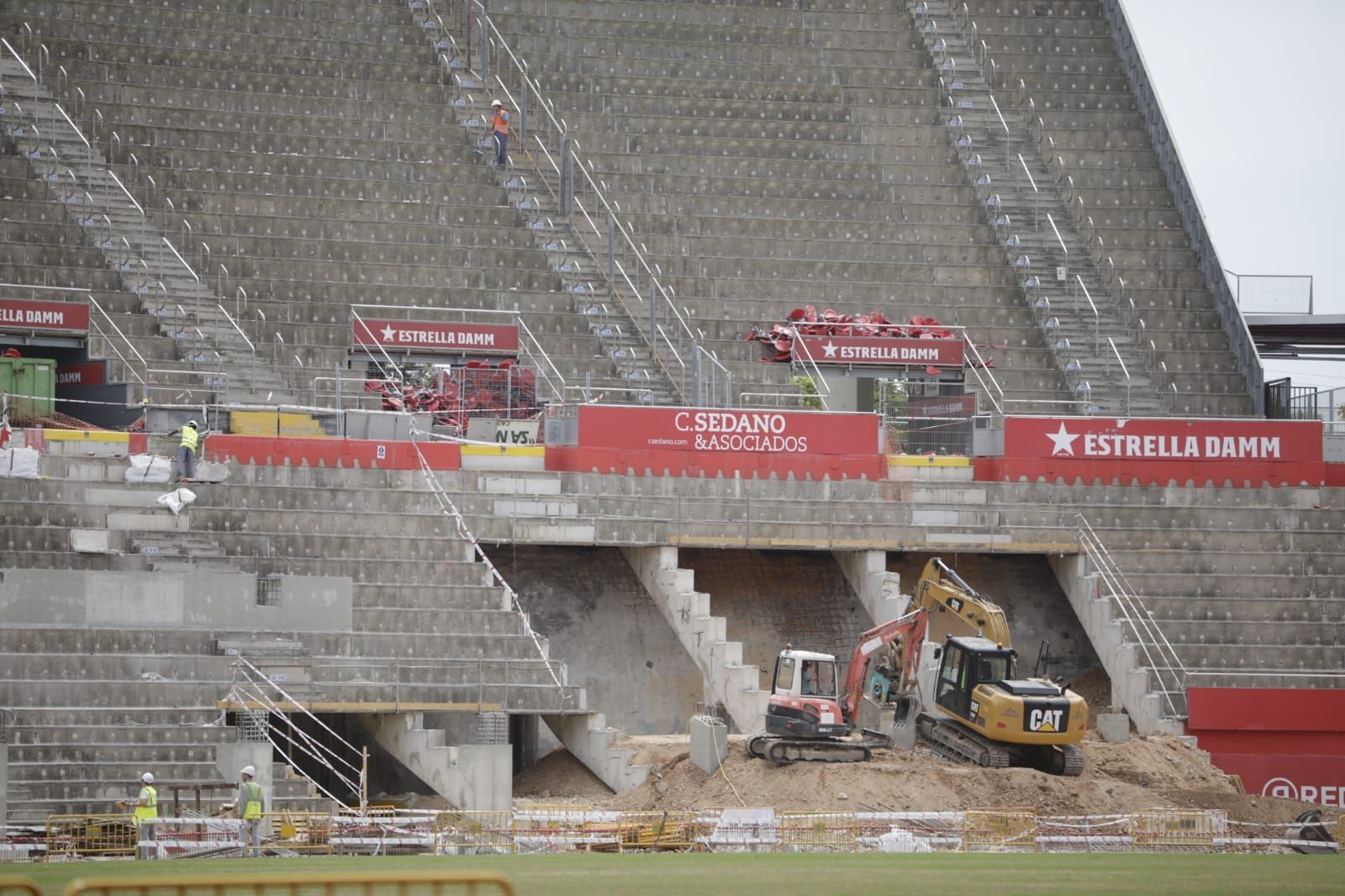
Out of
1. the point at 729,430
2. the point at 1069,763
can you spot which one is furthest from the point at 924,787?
the point at 729,430

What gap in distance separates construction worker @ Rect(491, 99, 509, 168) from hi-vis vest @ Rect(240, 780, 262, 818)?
2331 cm

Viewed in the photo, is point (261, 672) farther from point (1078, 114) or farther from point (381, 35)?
point (1078, 114)

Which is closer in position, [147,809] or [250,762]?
[147,809]

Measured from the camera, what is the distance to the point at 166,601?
29.8 m

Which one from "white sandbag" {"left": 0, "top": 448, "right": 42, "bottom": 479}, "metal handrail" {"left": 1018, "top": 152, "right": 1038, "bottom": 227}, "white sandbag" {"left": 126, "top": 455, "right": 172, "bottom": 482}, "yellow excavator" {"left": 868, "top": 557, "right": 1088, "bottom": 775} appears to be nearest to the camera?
"yellow excavator" {"left": 868, "top": 557, "right": 1088, "bottom": 775}

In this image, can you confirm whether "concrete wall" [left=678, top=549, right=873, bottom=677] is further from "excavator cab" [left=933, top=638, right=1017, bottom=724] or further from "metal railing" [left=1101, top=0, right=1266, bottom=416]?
"metal railing" [left=1101, top=0, right=1266, bottom=416]

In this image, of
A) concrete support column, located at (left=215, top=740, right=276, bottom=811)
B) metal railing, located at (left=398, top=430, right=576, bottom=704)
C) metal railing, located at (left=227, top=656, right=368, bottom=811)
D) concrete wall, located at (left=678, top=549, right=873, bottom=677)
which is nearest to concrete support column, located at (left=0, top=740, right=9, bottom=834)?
concrete support column, located at (left=215, top=740, right=276, bottom=811)

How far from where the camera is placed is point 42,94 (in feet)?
138

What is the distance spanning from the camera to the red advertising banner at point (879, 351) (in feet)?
132

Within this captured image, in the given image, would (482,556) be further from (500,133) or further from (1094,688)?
(500,133)

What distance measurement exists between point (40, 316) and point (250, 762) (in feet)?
44.9

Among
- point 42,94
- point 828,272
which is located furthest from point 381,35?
point 828,272

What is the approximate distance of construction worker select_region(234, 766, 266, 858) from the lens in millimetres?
22453

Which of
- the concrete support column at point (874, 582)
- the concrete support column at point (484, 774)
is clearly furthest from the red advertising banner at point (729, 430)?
the concrete support column at point (484, 774)
